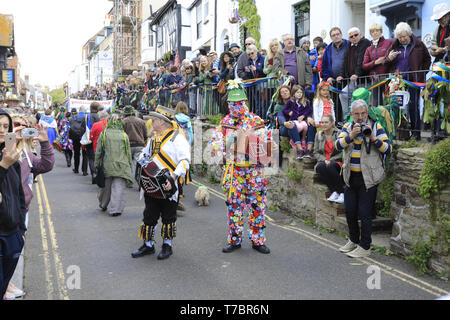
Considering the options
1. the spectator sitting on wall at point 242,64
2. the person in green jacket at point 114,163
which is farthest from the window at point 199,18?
the person in green jacket at point 114,163

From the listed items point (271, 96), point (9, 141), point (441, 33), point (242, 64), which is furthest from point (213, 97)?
point (9, 141)

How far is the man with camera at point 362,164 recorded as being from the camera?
19.6 ft

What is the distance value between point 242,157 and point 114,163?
3.71m

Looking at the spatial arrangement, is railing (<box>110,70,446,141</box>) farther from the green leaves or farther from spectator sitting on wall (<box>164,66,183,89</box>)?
the green leaves

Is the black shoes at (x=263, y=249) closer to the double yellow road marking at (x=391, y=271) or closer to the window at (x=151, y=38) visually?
the double yellow road marking at (x=391, y=271)

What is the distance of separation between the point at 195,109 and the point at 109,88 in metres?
16.5

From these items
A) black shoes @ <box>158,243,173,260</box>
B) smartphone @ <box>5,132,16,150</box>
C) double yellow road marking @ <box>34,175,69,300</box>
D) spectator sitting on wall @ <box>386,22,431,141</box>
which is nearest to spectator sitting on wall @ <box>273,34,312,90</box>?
spectator sitting on wall @ <box>386,22,431,141</box>

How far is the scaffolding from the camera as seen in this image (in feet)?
142

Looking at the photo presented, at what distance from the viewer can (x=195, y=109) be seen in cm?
1502

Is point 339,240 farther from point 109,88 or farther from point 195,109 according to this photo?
point 109,88

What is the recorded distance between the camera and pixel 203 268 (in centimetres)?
593

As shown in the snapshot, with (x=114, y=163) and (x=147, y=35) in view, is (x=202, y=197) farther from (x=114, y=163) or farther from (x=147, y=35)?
(x=147, y=35)

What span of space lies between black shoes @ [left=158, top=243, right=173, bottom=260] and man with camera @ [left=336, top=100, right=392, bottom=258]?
2.58 meters

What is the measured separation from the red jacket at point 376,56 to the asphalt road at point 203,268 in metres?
3.12
